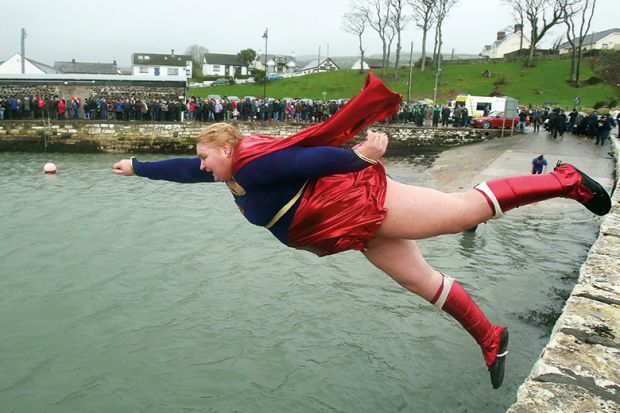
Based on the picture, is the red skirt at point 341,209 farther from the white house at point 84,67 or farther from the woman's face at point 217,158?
the white house at point 84,67

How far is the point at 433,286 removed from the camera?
372 cm

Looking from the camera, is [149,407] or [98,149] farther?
[98,149]

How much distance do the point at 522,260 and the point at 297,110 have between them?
989 inches

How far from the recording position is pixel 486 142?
3012cm

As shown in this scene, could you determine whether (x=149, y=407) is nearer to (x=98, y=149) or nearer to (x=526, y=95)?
(x=98, y=149)

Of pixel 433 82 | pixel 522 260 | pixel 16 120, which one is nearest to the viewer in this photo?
pixel 522 260

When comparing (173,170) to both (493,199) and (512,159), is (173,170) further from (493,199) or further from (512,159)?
(512,159)

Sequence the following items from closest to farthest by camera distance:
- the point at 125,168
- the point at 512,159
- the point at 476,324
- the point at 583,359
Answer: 1. the point at 583,359
2. the point at 476,324
3. the point at 125,168
4. the point at 512,159

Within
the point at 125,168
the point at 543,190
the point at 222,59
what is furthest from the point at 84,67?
the point at 543,190

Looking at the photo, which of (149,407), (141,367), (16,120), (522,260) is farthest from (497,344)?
(16,120)

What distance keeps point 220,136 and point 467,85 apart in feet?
215

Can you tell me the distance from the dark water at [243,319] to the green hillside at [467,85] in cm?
5202

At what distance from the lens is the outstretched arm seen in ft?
12.2

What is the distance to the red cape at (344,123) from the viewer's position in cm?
291
